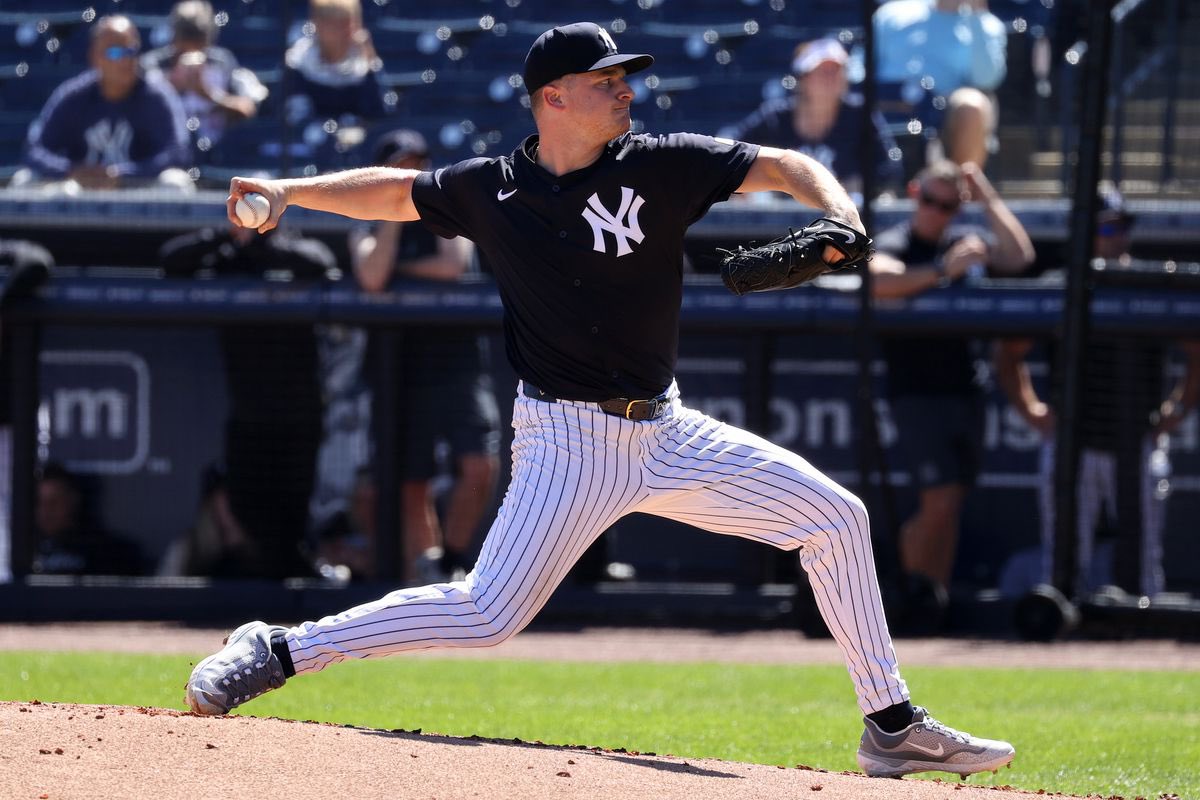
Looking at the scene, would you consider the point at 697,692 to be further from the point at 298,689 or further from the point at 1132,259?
the point at 1132,259

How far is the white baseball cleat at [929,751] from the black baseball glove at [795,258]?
104 cm

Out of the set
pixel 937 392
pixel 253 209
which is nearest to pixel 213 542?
pixel 937 392

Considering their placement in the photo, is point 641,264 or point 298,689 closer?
point 641,264

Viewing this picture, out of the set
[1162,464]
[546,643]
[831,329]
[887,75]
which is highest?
[887,75]

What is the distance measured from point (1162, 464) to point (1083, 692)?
212 cm

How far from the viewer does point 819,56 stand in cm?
840

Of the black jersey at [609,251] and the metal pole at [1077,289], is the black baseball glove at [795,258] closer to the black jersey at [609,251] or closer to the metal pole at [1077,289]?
the black jersey at [609,251]

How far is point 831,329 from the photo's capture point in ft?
25.6

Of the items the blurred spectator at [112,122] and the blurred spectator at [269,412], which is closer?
the blurred spectator at [269,412]

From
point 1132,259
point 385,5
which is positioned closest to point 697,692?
point 1132,259

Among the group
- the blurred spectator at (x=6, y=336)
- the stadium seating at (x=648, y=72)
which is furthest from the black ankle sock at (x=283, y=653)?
the stadium seating at (x=648, y=72)

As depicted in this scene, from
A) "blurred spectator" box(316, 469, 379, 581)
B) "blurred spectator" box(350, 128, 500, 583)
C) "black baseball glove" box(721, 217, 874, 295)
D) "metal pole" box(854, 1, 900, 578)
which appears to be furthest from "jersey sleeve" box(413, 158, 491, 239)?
"blurred spectator" box(316, 469, 379, 581)

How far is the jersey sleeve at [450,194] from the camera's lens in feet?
13.2

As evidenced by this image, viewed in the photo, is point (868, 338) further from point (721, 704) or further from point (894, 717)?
point (894, 717)
